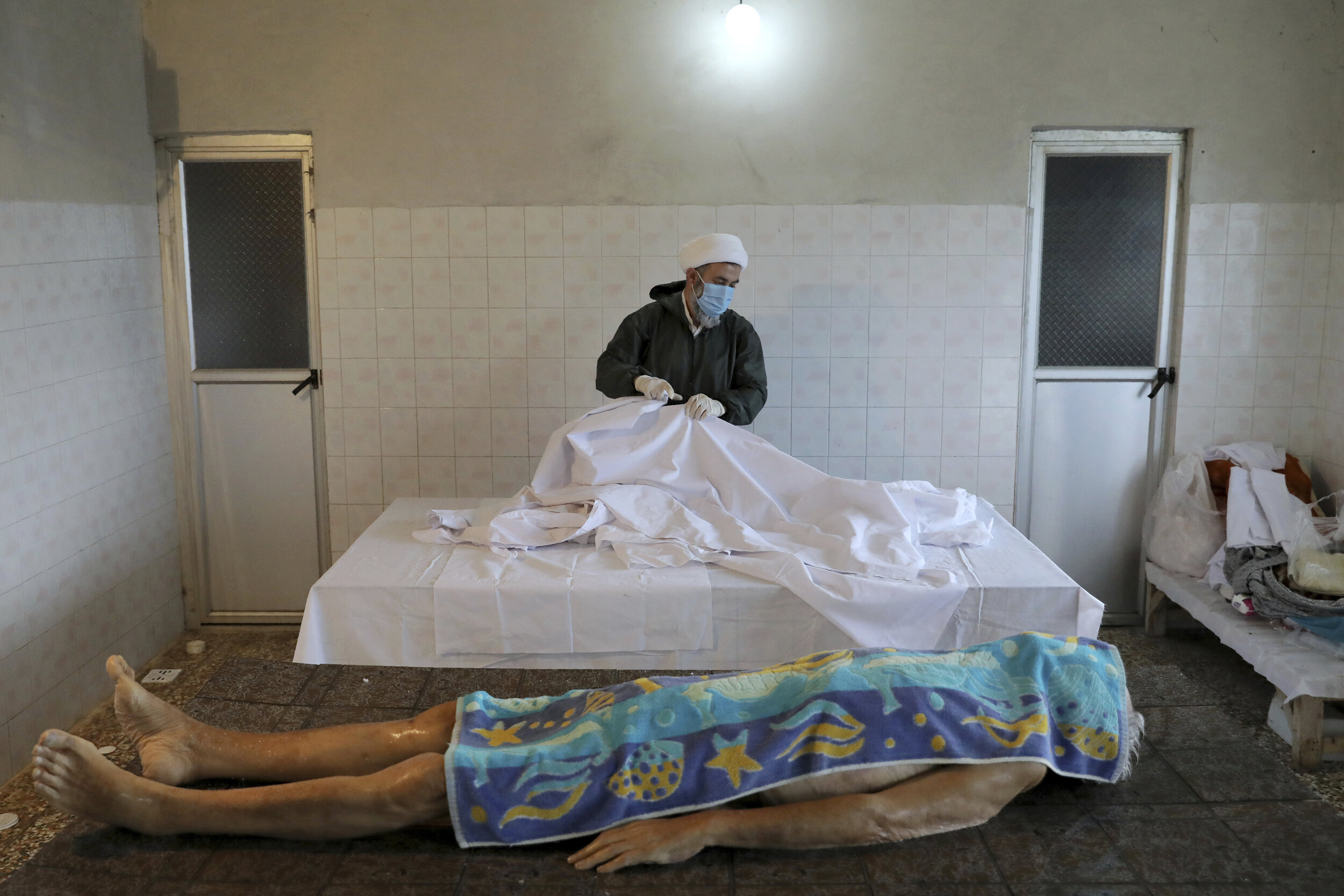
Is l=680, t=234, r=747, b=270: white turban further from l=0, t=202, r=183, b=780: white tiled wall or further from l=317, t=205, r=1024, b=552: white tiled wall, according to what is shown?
l=0, t=202, r=183, b=780: white tiled wall

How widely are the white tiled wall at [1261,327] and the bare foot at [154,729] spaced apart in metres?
3.95

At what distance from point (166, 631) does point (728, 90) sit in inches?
129

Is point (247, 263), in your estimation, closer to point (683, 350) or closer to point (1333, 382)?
point (683, 350)

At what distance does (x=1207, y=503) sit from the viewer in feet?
14.1

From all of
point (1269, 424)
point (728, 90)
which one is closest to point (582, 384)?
point (728, 90)

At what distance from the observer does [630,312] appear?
4.52m

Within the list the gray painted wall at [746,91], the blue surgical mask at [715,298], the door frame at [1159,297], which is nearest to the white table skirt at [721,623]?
the blue surgical mask at [715,298]

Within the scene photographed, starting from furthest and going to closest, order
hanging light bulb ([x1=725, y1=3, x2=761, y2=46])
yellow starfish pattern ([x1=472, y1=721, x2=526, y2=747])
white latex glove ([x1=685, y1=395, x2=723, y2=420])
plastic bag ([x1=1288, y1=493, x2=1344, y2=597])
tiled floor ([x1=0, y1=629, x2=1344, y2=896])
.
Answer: hanging light bulb ([x1=725, y1=3, x2=761, y2=46]) < white latex glove ([x1=685, y1=395, x2=723, y2=420]) < plastic bag ([x1=1288, y1=493, x2=1344, y2=597]) < yellow starfish pattern ([x1=472, y1=721, x2=526, y2=747]) < tiled floor ([x1=0, y1=629, x2=1344, y2=896])

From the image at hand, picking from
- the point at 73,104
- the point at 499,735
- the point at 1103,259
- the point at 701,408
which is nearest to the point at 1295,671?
the point at 1103,259

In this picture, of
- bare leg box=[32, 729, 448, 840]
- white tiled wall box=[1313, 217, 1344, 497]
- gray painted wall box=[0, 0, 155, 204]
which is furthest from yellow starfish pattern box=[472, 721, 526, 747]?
white tiled wall box=[1313, 217, 1344, 497]

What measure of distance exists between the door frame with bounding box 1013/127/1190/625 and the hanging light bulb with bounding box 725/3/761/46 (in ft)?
4.02

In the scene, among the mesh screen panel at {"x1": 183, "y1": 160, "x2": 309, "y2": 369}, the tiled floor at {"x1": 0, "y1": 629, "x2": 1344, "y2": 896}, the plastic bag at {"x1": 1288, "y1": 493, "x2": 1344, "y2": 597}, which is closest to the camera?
the tiled floor at {"x1": 0, "y1": 629, "x2": 1344, "y2": 896}

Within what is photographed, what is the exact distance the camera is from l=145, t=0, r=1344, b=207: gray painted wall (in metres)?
4.30

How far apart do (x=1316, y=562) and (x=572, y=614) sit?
8.03ft
